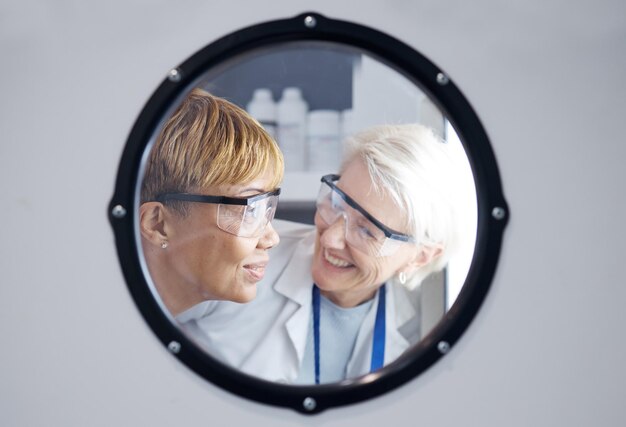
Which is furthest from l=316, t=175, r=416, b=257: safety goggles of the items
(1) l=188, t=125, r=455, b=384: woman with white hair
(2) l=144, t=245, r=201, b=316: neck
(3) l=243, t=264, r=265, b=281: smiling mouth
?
(2) l=144, t=245, r=201, b=316: neck

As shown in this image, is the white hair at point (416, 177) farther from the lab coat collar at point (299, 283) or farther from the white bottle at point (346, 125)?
the lab coat collar at point (299, 283)

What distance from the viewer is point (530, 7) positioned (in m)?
0.90

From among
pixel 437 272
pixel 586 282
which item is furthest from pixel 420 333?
pixel 586 282

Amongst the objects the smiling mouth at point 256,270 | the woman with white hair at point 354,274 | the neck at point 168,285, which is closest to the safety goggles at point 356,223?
the woman with white hair at point 354,274

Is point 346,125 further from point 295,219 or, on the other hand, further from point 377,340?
point 377,340

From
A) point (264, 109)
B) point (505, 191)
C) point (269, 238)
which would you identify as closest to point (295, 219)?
point (269, 238)

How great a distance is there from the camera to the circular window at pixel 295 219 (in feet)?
2.87

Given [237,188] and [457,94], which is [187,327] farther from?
[457,94]

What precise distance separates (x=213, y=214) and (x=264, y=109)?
153 millimetres

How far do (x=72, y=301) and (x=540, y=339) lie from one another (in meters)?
0.61

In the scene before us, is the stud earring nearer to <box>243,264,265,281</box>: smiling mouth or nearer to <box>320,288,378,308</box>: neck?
<box>320,288,378,308</box>: neck

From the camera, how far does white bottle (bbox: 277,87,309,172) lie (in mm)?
881

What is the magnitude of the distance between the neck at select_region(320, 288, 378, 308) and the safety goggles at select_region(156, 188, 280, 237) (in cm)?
13

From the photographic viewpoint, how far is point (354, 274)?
34.9 inches
